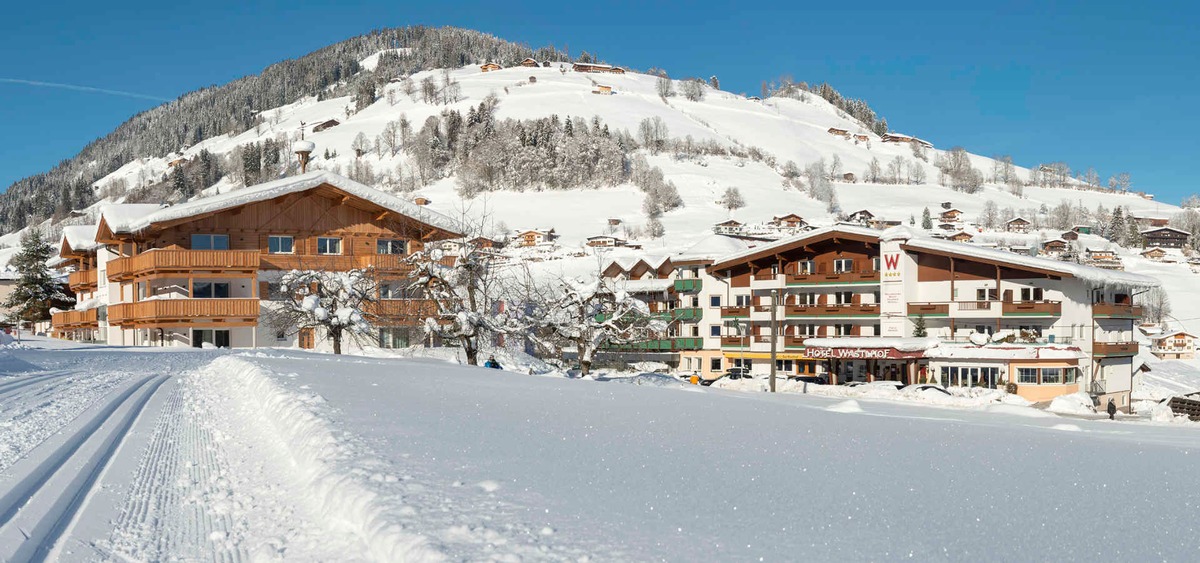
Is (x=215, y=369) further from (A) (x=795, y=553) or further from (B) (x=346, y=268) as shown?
(B) (x=346, y=268)

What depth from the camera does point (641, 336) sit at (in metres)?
32.7

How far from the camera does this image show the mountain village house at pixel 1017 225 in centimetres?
15362

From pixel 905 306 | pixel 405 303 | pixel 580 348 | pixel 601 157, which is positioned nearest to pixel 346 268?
pixel 405 303

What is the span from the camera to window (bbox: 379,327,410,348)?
47.3 m

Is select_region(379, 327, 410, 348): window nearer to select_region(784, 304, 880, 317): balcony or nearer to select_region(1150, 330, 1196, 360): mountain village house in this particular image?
select_region(784, 304, 880, 317): balcony

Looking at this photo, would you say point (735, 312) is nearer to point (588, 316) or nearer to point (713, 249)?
point (713, 249)

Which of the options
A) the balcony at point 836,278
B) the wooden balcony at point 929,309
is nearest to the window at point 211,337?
the balcony at point 836,278

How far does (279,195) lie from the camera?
48062 millimetres

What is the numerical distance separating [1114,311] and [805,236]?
704 inches

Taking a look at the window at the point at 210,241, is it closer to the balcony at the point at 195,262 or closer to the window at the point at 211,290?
the window at the point at 211,290

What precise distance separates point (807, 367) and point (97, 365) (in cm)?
4467

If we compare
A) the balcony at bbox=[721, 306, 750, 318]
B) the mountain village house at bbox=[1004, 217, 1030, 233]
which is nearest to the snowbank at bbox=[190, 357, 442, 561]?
the balcony at bbox=[721, 306, 750, 318]

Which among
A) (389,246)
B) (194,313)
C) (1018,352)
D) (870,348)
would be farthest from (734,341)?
(194,313)

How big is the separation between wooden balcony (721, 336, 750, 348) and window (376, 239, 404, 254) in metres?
22.6
